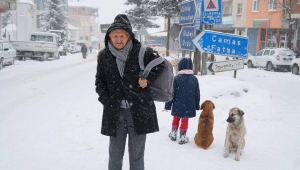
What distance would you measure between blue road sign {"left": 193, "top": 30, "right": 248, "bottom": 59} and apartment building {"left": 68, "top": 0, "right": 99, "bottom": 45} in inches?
3112

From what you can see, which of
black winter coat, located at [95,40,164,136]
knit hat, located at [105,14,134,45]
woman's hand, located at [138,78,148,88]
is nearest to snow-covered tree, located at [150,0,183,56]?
knit hat, located at [105,14,134,45]

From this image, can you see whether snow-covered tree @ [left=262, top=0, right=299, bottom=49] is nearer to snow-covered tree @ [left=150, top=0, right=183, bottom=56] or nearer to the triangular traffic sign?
snow-covered tree @ [left=150, top=0, right=183, bottom=56]

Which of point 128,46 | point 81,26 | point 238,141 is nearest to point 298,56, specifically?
point 238,141

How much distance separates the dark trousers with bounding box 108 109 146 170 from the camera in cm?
287

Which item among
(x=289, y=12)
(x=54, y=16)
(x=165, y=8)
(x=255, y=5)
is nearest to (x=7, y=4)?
(x=165, y=8)

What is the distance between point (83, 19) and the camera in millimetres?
86438

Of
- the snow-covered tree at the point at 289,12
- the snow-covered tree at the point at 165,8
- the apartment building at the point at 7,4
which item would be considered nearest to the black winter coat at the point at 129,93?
the snow-covered tree at the point at 165,8

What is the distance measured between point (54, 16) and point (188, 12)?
3825cm

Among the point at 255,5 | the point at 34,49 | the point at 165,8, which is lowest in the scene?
the point at 34,49

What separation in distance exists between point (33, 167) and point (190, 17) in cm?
739

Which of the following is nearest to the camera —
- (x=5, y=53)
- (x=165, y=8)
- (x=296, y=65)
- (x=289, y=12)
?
(x=5, y=53)

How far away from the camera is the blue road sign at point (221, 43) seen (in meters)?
7.92

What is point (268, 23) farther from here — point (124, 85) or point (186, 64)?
point (124, 85)

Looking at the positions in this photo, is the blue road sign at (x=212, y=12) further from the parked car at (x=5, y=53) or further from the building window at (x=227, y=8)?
the building window at (x=227, y=8)
